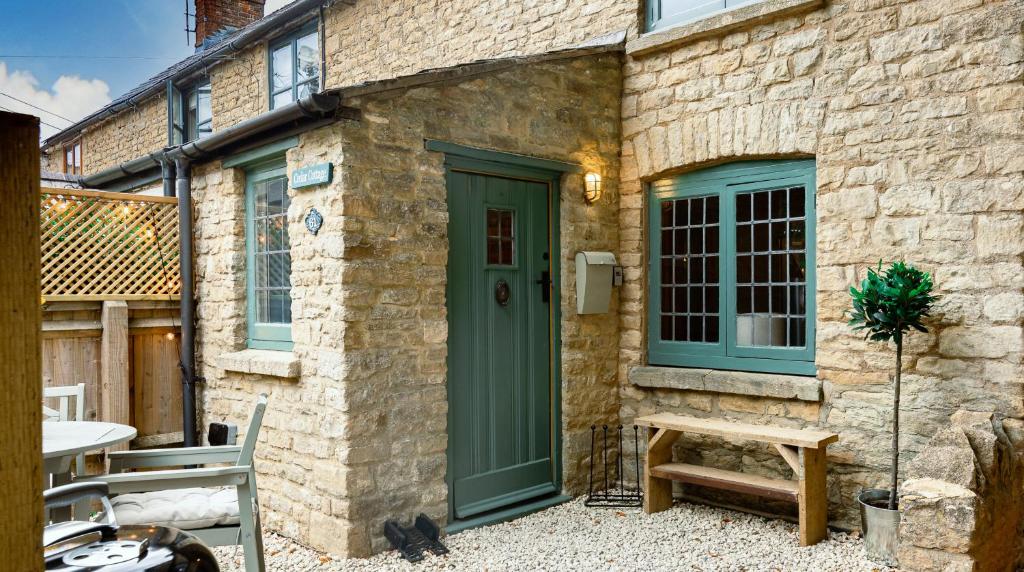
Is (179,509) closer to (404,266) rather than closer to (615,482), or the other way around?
(404,266)

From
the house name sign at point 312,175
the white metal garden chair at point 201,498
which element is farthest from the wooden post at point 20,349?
the house name sign at point 312,175

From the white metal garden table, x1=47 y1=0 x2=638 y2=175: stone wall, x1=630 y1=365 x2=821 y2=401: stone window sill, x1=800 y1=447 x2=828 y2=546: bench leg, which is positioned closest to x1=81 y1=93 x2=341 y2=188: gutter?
the white metal garden table

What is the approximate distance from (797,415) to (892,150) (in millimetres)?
1904

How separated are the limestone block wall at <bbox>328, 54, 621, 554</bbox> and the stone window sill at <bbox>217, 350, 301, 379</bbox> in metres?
0.58

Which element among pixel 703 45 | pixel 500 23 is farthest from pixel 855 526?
pixel 500 23

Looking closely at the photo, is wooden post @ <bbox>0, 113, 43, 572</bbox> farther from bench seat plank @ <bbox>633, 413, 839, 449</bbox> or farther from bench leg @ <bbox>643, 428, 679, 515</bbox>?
bench leg @ <bbox>643, 428, 679, 515</bbox>

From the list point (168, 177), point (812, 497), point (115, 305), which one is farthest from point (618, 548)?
point (168, 177)

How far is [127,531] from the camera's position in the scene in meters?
1.96

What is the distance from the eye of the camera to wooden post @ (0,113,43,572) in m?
0.77

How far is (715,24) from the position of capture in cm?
556

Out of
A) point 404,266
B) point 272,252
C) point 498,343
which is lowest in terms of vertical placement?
point 498,343

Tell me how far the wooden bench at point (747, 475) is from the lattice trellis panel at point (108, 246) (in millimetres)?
4036

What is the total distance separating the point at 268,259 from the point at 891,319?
4.27m

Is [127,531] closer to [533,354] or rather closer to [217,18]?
[533,354]
